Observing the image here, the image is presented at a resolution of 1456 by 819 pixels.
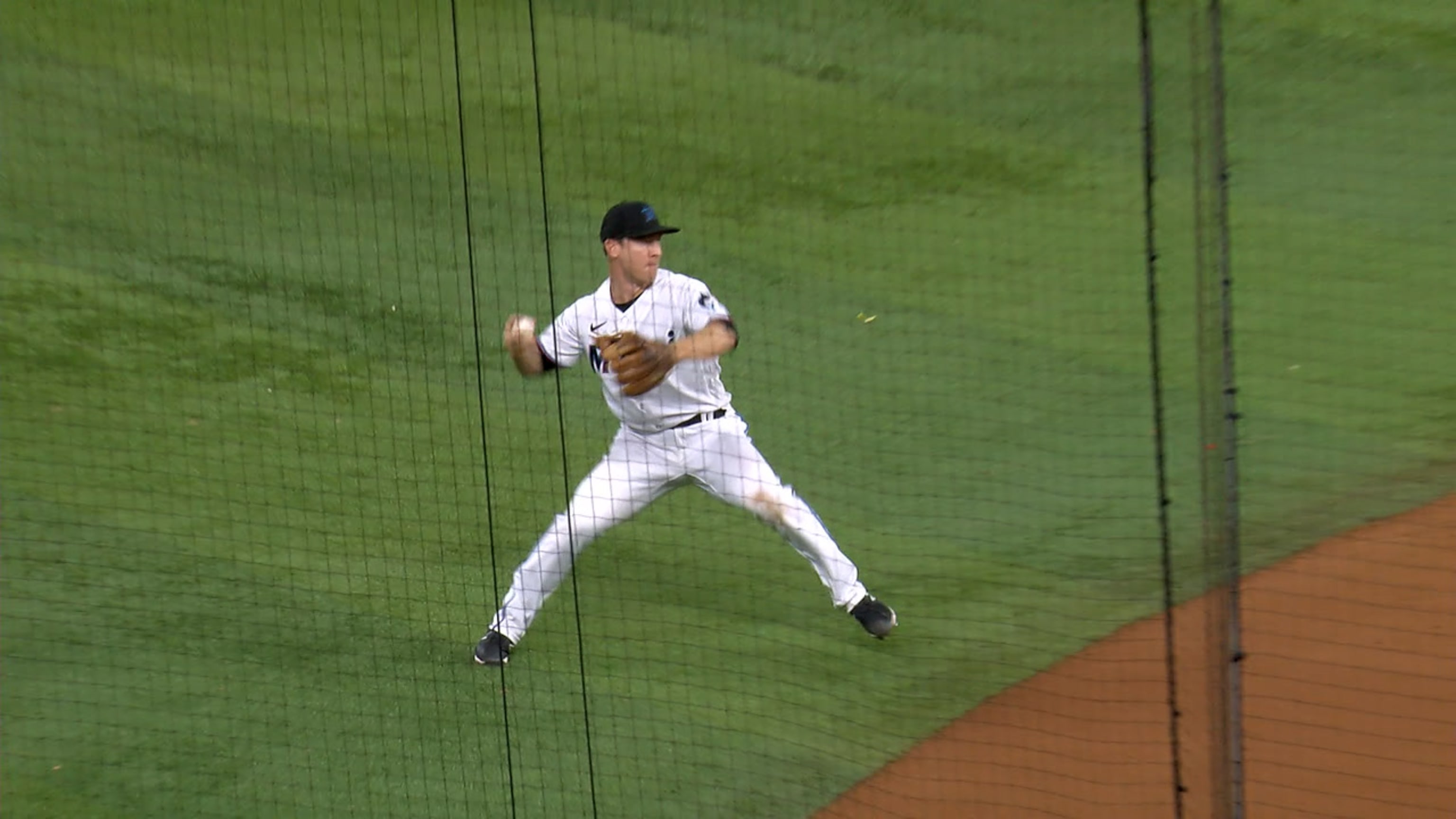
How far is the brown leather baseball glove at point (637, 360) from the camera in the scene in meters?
6.50

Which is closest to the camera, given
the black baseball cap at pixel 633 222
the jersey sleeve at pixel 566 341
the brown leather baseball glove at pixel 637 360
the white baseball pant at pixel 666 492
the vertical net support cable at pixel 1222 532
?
the vertical net support cable at pixel 1222 532

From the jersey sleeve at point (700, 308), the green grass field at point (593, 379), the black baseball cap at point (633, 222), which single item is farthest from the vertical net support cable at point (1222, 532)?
the black baseball cap at point (633, 222)

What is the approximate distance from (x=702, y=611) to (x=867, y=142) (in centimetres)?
470

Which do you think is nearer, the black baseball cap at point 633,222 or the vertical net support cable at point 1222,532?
the vertical net support cable at point 1222,532

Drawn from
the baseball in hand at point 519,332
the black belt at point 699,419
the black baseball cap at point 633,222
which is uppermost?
the black baseball cap at point 633,222

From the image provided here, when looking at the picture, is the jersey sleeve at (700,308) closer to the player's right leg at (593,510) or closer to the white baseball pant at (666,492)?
the white baseball pant at (666,492)

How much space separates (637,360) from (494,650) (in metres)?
1.31

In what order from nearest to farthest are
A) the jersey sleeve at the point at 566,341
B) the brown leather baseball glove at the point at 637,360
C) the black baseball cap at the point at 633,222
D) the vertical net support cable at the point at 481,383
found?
1. the vertical net support cable at the point at 481,383
2. the brown leather baseball glove at the point at 637,360
3. the black baseball cap at the point at 633,222
4. the jersey sleeve at the point at 566,341

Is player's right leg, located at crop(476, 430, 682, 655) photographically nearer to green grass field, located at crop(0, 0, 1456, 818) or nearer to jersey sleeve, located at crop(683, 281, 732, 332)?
green grass field, located at crop(0, 0, 1456, 818)

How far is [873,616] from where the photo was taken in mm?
6980

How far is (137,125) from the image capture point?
1130 cm

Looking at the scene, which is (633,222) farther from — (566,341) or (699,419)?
(699,419)

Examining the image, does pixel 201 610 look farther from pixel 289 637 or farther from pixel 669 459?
pixel 669 459

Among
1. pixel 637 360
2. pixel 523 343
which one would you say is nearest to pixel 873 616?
pixel 637 360
